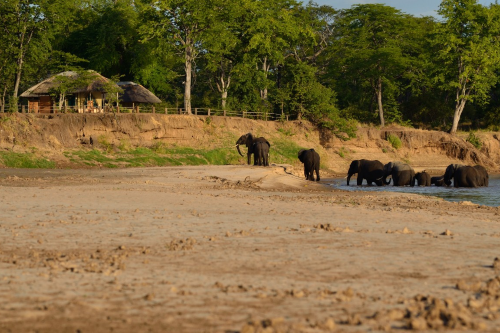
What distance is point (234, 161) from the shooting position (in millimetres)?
47688

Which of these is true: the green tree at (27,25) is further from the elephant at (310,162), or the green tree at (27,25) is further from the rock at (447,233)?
the rock at (447,233)

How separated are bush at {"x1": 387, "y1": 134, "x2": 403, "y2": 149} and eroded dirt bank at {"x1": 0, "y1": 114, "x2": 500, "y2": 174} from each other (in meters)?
0.42

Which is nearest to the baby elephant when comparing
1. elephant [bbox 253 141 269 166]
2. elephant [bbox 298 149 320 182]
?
elephant [bbox 298 149 320 182]

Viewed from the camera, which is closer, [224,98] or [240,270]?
[240,270]

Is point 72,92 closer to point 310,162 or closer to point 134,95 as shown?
point 134,95

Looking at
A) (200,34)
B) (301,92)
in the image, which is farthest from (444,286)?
(301,92)

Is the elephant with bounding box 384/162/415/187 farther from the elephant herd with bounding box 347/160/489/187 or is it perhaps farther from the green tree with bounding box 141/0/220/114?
the green tree with bounding box 141/0/220/114

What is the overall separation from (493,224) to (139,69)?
166 feet

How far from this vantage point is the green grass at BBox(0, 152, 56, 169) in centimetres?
3550

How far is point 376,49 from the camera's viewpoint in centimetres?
6606

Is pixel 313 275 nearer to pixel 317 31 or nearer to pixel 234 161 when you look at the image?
pixel 234 161

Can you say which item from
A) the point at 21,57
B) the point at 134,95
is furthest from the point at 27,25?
the point at 134,95

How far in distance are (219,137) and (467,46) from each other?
27.3m

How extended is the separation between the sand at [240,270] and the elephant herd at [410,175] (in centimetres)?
2393
